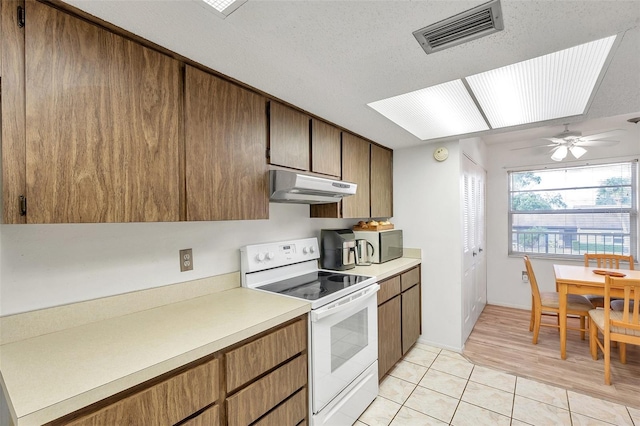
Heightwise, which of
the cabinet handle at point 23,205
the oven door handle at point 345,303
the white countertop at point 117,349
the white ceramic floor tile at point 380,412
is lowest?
the white ceramic floor tile at point 380,412

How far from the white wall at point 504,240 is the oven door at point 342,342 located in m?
3.08

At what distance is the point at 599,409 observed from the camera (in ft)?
6.68

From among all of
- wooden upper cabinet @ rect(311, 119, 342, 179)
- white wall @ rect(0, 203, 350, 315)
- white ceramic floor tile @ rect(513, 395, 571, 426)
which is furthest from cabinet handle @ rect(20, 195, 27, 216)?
white ceramic floor tile @ rect(513, 395, 571, 426)

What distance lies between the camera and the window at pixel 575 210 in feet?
11.9

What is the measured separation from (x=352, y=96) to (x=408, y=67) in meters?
0.42

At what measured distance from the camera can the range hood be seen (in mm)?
1746

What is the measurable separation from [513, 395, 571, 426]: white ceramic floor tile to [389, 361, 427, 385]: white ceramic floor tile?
68 centimetres

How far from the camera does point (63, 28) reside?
→ 3.37ft

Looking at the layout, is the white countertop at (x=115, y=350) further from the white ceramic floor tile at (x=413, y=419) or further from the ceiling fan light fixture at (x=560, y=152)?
the ceiling fan light fixture at (x=560, y=152)

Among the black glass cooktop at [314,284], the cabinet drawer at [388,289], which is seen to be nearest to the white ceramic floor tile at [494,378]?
the cabinet drawer at [388,289]

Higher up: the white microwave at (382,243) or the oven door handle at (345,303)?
the white microwave at (382,243)

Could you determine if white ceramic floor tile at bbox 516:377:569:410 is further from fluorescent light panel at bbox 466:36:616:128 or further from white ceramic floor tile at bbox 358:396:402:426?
fluorescent light panel at bbox 466:36:616:128

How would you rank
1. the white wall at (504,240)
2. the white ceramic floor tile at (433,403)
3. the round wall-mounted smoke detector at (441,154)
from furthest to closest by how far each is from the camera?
the white wall at (504,240) → the round wall-mounted smoke detector at (441,154) → the white ceramic floor tile at (433,403)

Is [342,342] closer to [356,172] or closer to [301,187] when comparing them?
[301,187]
